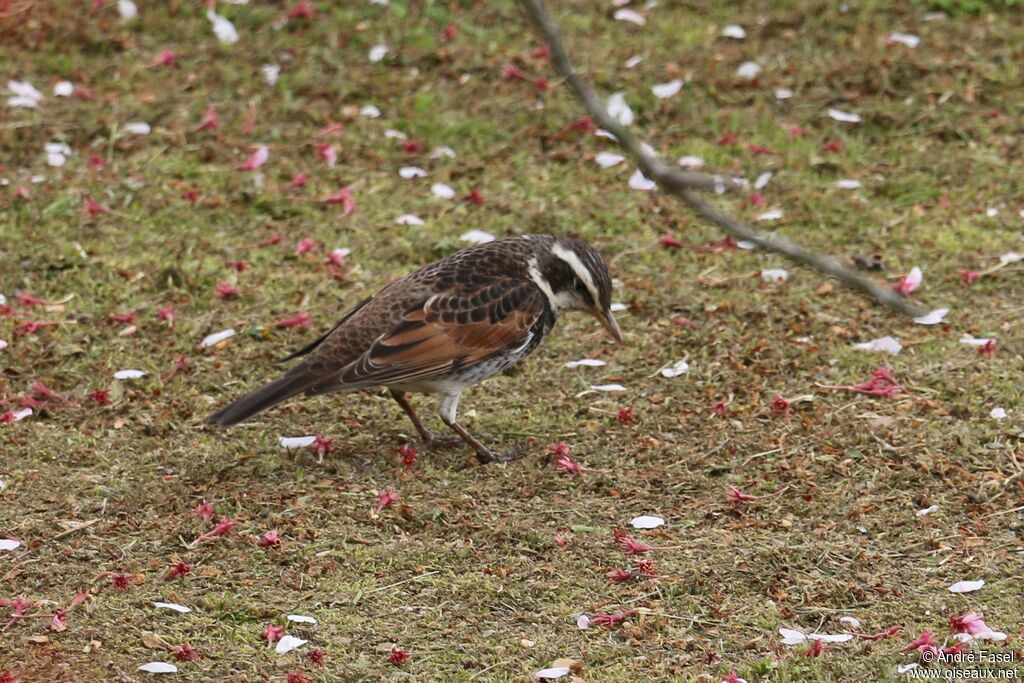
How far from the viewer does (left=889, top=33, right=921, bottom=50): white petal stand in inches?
469

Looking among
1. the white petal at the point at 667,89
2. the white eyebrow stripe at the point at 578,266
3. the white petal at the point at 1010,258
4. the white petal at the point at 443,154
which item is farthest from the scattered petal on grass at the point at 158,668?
the white petal at the point at 667,89

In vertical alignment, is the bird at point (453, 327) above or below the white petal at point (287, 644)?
above

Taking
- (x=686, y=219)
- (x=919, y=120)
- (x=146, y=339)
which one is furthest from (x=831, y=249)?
(x=146, y=339)

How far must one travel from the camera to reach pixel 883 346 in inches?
331

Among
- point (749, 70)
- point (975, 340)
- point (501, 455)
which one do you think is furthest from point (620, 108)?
point (501, 455)

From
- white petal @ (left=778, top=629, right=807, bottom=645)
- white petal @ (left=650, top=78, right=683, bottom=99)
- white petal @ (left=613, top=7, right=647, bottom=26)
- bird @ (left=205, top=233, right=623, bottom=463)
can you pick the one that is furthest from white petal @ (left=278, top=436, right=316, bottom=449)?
white petal @ (left=613, top=7, right=647, bottom=26)

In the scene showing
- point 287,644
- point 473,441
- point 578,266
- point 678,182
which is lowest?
point 473,441

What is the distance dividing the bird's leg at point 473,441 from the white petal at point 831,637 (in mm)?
2076

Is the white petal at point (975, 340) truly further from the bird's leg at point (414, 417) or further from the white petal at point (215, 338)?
the white petal at point (215, 338)

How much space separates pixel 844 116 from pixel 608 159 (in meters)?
1.92

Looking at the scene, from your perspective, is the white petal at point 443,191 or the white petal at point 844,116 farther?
the white petal at point 844,116

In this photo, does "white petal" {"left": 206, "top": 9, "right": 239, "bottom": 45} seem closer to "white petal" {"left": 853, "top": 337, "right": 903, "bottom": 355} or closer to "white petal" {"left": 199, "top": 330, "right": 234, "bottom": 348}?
"white petal" {"left": 199, "top": 330, "right": 234, "bottom": 348}

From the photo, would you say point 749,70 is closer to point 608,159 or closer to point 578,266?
point 608,159

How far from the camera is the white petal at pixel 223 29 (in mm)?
12336
